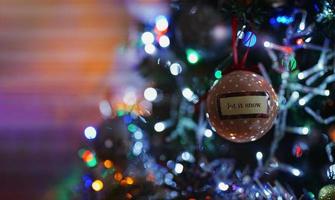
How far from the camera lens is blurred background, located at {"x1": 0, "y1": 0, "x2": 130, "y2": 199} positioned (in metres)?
3.03

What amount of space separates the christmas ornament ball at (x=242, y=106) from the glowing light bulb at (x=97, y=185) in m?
0.77

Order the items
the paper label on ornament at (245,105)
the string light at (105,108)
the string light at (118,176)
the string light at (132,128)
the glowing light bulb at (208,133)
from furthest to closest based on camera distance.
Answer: the string light at (105,108)
the string light at (132,128)
the glowing light bulb at (208,133)
the string light at (118,176)
the paper label on ornament at (245,105)

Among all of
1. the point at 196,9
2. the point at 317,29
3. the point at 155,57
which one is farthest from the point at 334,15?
the point at 155,57

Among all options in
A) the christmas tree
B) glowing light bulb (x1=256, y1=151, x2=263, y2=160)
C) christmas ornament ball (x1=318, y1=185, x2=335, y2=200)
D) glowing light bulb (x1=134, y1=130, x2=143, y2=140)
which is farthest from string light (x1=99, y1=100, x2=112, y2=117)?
christmas ornament ball (x1=318, y1=185, x2=335, y2=200)

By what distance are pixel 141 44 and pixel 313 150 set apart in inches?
35.2

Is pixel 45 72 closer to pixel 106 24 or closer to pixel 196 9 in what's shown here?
pixel 106 24

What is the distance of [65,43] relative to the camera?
→ 3.07 metres

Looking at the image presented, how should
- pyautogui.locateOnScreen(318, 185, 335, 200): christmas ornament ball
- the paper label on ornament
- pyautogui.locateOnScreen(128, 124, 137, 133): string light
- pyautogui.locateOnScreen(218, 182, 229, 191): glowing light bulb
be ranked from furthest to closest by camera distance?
pyautogui.locateOnScreen(128, 124, 137, 133): string light < pyautogui.locateOnScreen(218, 182, 229, 191): glowing light bulb < pyautogui.locateOnScreen(318, 185, 335, 200): christmas ornament ball < the paper label on ornament

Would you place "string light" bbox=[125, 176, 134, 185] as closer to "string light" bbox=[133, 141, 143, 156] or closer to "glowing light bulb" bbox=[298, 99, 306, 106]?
"string light" bbox=[133, 141, 143, 156]

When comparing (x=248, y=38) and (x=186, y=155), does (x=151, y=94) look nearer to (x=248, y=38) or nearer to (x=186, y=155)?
(x=186, y=155)

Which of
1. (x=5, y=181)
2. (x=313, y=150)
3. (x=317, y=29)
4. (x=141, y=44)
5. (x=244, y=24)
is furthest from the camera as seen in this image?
(x=5, y=181)

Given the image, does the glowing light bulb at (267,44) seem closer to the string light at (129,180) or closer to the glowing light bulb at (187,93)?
the glowing light bulb at (187,93)

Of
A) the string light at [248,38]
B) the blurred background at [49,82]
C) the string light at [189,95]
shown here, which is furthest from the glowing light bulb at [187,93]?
the blurred background at [49,82]

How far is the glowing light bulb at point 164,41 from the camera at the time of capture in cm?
248
